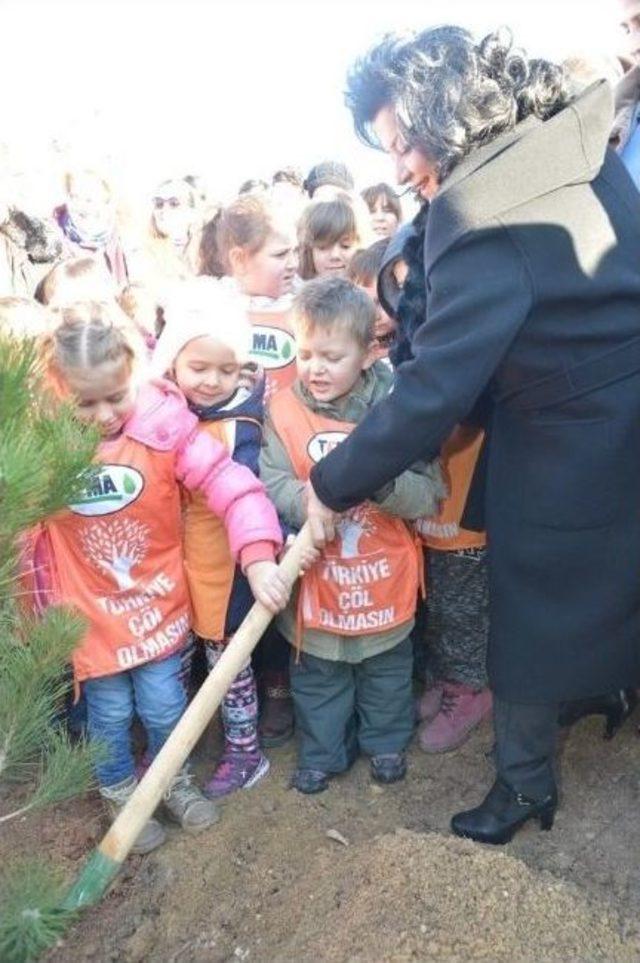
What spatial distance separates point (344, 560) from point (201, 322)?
0.74m

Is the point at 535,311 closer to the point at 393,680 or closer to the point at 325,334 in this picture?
the point at 325,334

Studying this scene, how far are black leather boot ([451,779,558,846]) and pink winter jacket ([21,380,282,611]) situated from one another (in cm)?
86

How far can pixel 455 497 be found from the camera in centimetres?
265

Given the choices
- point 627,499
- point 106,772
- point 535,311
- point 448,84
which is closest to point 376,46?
point 448,84

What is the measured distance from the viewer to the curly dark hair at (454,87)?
1.87 m

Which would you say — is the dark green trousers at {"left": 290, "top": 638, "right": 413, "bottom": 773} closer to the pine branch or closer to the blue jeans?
the blue jeans

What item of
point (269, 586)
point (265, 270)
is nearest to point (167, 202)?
point (265, 270)

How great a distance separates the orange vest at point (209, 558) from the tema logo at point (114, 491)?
0.75ft

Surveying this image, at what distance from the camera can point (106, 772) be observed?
246cm

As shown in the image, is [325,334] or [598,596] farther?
[325,334]

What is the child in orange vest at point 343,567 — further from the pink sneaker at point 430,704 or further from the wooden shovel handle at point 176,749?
the wooden shovel handle at point 176,749

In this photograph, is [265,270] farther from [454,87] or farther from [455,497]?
[454,87]

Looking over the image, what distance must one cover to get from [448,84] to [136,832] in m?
1.68

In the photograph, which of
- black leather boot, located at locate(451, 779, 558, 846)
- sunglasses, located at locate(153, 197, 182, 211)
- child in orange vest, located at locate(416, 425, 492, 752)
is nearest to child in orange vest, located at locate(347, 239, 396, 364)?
child in orange vest, located at locate(416, 425, 492, 752)
